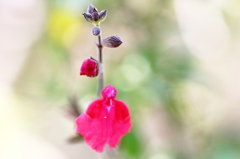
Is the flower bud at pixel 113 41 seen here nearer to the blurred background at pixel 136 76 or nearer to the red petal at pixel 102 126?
the red petal at pixel 102 126

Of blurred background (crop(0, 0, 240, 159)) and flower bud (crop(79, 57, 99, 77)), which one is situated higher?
blurred background (crop(0, 0, 240, 159))

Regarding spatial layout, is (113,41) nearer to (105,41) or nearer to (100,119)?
(105,41)

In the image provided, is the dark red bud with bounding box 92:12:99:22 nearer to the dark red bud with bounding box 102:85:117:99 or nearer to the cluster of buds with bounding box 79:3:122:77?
the cluster of buds with bounding box 79:3:122:77

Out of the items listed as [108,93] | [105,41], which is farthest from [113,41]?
[108,93]

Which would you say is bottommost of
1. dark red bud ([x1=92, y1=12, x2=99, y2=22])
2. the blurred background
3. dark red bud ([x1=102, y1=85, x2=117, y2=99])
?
dark red bud ([x1=102, y1=85, x2=117, y2=99])

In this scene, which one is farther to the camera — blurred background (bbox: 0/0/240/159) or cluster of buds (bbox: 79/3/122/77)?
blurred background (bbox: 0/0/240/159)

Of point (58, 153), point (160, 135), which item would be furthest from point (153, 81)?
point (58, 153)

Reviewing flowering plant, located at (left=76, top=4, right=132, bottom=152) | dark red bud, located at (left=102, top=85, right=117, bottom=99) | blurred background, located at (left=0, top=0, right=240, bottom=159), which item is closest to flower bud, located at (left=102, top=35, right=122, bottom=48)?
flowering plant, located at (left=76, top=4, right=132, bottom=152)

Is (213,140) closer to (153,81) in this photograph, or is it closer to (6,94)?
(153,81)
